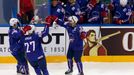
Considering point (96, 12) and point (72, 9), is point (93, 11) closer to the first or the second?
point (96, 12)

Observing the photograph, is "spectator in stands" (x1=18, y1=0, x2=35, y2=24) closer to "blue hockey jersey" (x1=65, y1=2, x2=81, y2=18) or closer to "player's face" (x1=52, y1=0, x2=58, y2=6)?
"player's face" (x1=52, y1=0, x2=58, y2=6)

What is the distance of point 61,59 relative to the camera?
12516 mm

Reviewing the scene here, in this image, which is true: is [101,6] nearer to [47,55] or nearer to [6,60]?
[47,55]

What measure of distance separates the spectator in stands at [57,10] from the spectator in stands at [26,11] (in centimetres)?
→ 48

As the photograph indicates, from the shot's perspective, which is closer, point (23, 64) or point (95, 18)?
point (23, 64)

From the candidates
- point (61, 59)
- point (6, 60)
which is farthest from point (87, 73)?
point (6, 60)

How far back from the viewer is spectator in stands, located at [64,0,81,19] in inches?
502

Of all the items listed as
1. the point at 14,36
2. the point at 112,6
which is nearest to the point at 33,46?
the point at 14,36

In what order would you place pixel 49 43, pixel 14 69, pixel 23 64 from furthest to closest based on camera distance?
pixel 49 43 < pixel 14 69 < pixel 23 64

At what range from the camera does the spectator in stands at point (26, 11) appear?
12648mm

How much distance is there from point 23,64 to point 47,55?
1632 mm

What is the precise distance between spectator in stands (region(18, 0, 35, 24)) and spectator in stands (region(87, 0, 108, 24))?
1.35 m

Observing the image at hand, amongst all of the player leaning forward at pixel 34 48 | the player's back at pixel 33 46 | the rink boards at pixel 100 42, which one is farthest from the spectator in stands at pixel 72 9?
the player's back at pixel 33 46

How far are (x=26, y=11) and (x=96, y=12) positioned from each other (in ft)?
5.37
